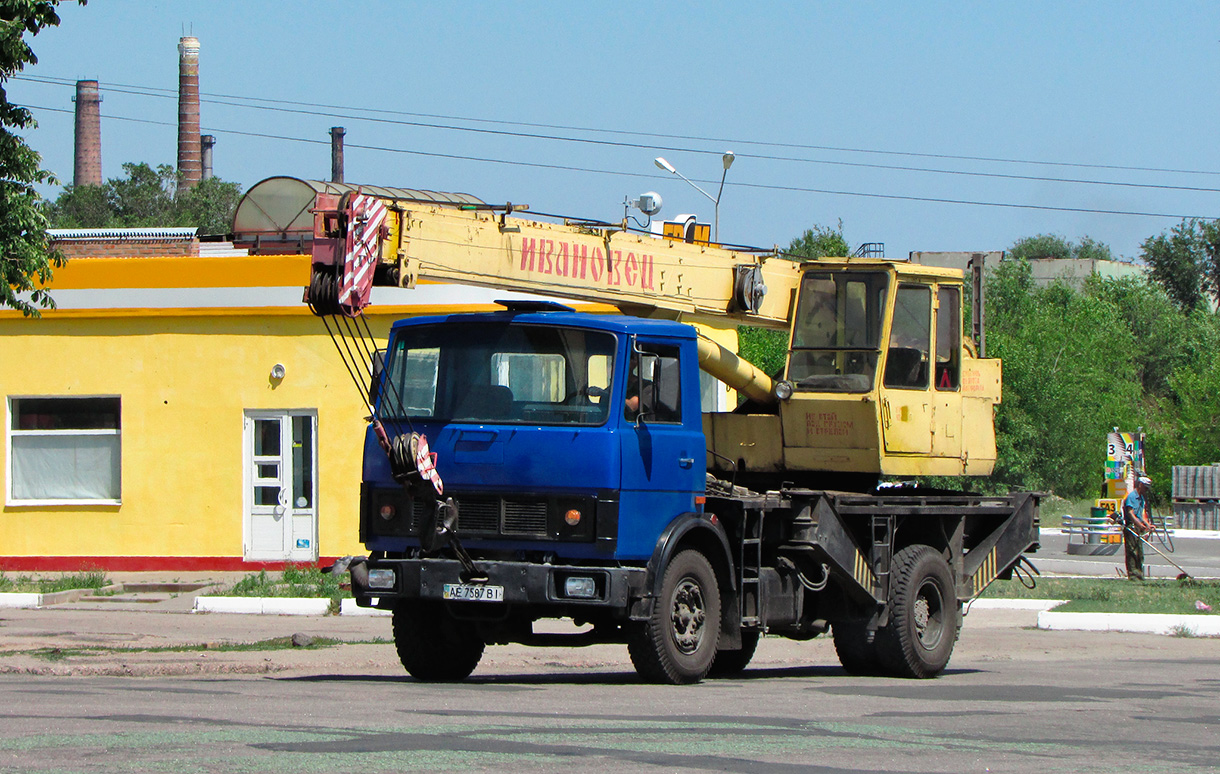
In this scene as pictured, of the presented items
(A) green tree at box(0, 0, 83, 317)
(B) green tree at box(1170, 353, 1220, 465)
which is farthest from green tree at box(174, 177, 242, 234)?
(A) green tree at box(0, 0, 83, 317)

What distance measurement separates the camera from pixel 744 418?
12906mm

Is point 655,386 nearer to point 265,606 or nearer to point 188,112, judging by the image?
point 265,606

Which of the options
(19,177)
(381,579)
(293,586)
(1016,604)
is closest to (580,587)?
(381,579)

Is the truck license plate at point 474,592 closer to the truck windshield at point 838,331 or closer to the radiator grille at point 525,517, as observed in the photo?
the radiator grille at point 525,517

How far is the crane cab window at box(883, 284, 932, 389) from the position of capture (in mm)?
12633

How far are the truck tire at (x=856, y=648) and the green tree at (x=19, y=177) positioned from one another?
8462 millimetres

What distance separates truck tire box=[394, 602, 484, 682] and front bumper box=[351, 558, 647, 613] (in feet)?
2.49

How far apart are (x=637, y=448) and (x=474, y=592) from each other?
144 cm

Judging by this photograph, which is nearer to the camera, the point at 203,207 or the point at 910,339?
the point at 910,339

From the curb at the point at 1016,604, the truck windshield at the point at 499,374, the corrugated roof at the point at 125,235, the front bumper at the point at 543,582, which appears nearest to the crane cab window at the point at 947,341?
the truck windshield at the point at 499,374

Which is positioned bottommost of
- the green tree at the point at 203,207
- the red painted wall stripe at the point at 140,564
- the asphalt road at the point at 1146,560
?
the asphalt road at the point at 1146,560

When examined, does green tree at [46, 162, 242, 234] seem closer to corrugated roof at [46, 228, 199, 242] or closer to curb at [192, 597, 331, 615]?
corrugated roof at [46, 228, 199, 242]

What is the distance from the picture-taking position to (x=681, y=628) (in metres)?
10.3

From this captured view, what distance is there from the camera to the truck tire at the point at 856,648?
1230 centimetres
